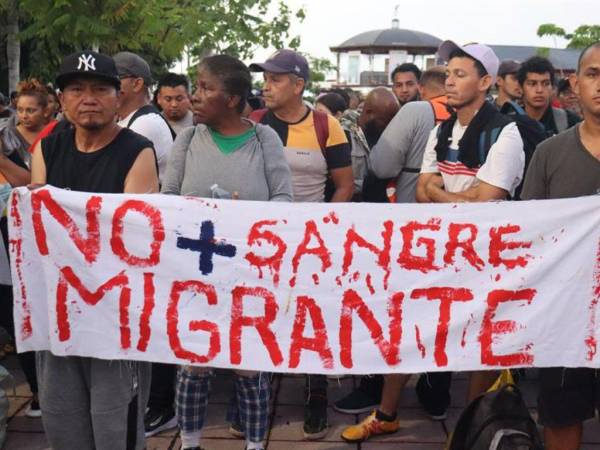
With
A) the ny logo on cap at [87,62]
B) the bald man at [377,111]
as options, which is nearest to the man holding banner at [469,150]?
the bald man at [377,111]

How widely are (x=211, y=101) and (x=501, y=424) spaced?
1.78m

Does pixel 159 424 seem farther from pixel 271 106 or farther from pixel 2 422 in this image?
pixel 271 106

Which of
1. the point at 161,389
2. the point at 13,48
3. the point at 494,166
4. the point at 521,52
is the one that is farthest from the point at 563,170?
the point at 521,52

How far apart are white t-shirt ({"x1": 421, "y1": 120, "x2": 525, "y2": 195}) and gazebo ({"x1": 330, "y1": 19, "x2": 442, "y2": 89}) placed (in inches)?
1366

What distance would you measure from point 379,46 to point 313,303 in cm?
4129

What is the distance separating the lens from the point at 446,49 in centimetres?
343

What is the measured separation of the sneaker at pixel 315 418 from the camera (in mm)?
3617

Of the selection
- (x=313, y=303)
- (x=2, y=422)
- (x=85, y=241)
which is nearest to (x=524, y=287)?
(x=313, y=303)

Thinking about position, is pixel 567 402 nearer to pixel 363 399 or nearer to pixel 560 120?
pixel 363 399

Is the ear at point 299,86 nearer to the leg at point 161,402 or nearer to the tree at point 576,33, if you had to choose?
the leg at point 161,402

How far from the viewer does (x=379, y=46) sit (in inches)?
1662

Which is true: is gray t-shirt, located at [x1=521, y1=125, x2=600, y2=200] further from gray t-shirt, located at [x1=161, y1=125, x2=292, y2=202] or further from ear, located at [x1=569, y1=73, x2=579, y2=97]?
gray t-shirt, located at [x1=161, y1=125, x2=292, y2=202]

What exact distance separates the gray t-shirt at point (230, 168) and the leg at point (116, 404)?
79cm

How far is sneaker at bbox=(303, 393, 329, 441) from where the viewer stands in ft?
11.9
